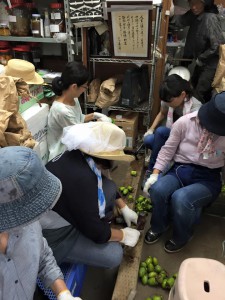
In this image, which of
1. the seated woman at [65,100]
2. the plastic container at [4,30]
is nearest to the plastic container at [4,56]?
the plastic container at [4,30]

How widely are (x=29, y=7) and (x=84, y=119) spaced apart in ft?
3.47

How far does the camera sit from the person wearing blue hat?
69 centimetres

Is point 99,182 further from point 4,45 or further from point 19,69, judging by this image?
point 4,45

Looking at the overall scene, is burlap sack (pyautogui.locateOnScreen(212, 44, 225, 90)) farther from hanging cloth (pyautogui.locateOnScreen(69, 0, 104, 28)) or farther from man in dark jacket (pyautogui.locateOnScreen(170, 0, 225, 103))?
hanging cloth (pyautogui.locateOnScreen(69, 0, 104, 28))

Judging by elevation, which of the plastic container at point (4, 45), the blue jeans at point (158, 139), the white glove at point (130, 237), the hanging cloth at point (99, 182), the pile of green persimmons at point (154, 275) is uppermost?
the plastic container at point (4, 45)

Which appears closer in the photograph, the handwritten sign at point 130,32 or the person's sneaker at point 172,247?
the person's sneaker at point 172,247

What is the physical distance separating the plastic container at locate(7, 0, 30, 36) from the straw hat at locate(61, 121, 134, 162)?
139cm

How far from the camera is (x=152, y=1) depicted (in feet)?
6.16

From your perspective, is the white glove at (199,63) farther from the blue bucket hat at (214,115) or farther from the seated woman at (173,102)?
the blue bucket hat at (214,115)

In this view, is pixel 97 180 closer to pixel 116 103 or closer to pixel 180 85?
pixel 180 85

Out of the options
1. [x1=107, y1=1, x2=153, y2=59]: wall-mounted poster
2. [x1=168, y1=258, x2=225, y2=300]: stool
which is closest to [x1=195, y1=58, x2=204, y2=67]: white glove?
[x1=107, y1=1, x2=153, y2=59]: wall-mounted poster

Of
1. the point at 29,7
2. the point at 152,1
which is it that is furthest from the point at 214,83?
the point at 29,7

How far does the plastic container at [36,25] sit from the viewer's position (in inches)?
81.2

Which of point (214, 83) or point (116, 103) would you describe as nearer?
point (214, 83)
